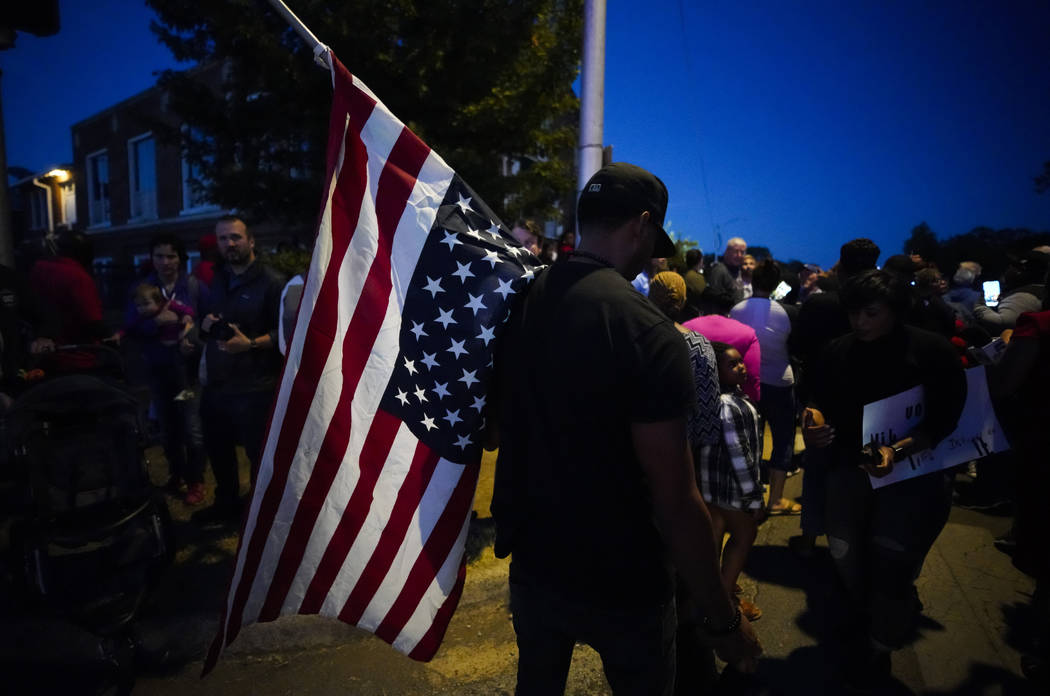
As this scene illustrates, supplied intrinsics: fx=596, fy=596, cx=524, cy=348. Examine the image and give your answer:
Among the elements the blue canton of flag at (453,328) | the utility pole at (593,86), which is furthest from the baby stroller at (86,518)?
the utility pole at (593,86)

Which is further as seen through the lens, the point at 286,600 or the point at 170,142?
the point at 170,142

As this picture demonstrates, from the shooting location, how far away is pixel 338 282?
2.08 meters

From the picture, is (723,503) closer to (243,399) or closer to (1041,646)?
(1041,646)

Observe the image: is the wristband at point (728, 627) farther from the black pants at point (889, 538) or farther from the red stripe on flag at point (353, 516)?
the black pants at point (889, 538)

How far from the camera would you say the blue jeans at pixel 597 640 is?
5.39 ft

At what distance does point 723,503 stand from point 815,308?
1.89 m

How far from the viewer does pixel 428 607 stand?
208 centimetres

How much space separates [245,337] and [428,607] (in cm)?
274

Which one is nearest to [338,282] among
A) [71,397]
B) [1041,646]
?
[71,397]

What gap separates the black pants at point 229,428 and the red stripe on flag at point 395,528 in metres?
2.32

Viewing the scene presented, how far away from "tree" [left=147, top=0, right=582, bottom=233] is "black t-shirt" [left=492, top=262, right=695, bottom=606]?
16.3 feet

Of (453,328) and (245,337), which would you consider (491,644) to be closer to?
(453,328)

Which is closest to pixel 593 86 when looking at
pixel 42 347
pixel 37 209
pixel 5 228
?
pixel 42 347

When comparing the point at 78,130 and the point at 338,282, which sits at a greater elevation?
the point at 78,130
